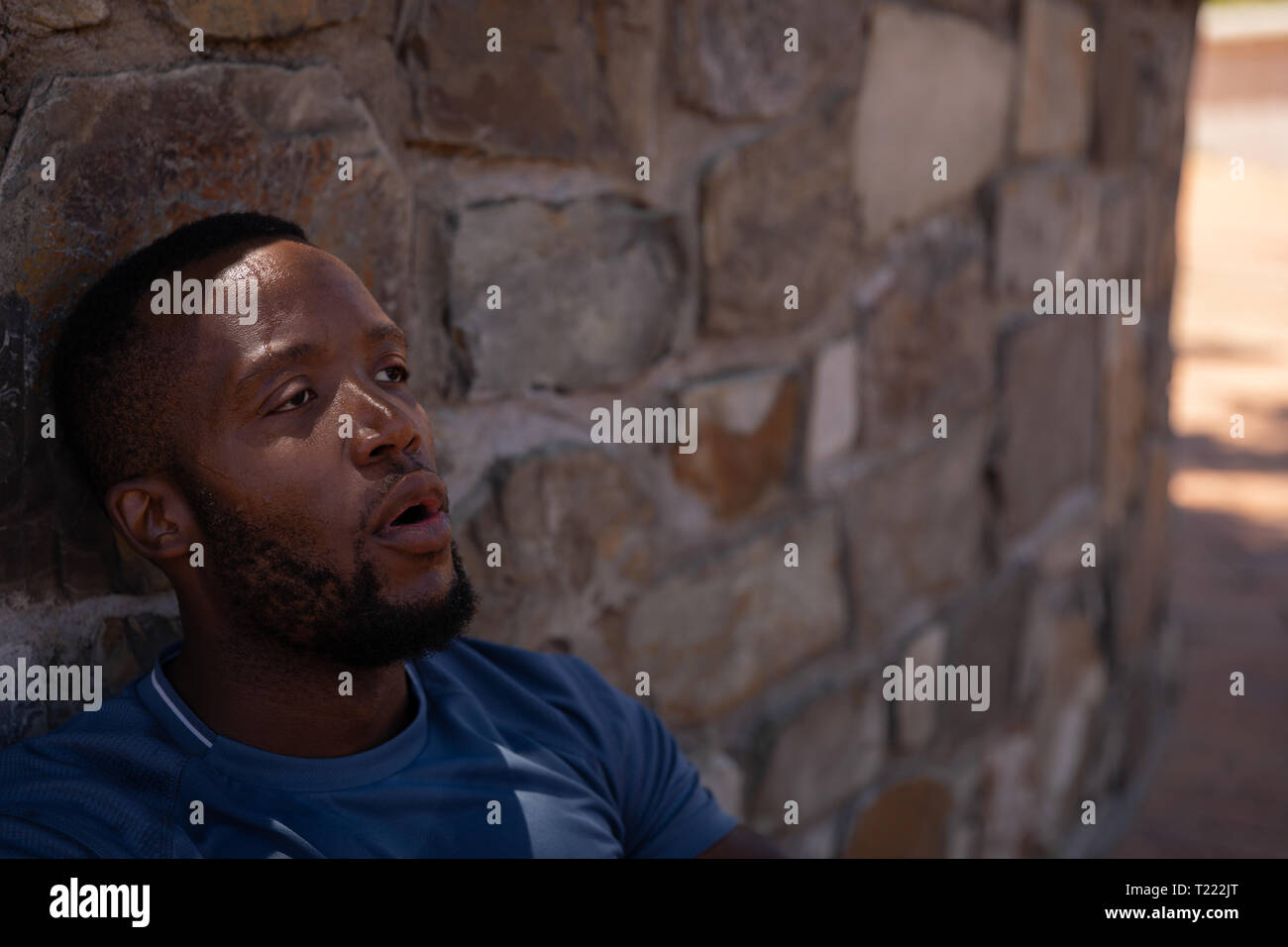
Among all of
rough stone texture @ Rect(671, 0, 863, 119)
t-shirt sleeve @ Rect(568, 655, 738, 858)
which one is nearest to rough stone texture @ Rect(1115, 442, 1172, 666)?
rough stone texture @ Rect(671, 0, 863, 119)

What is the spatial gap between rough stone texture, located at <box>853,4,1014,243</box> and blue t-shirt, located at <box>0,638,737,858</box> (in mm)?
1138

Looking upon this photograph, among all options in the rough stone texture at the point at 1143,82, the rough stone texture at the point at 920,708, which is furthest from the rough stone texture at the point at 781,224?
the rough stone texture at the point at 1143,82

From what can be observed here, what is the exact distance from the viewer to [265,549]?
3.74 ft

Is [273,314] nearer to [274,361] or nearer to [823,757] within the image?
[274,361]

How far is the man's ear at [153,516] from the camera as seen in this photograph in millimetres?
1146

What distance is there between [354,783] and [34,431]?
0.44m

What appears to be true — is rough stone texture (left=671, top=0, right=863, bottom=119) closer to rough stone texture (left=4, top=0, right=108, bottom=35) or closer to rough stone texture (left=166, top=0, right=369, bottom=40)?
rough stone texture (left=166, top=0, right=369, bottom=40)

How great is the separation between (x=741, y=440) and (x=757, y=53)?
0.57m

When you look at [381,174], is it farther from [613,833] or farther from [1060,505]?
[1060,505]

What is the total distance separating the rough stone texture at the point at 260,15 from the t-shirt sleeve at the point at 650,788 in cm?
75

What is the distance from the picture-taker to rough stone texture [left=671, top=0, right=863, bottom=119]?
1790 mm

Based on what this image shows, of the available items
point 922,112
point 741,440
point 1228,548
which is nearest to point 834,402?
point 741,440

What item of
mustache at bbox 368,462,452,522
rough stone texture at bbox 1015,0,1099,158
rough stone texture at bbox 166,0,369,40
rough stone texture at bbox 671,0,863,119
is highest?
rough stone texture at bbox 1015,0,1099,158

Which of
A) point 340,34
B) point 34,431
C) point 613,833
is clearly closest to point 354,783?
point 613,833
